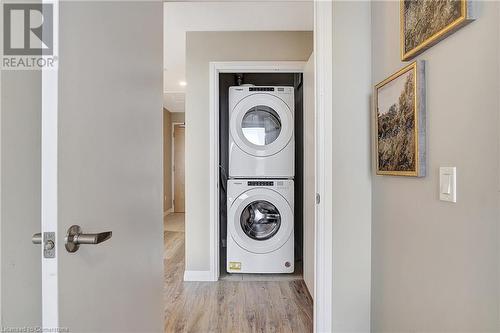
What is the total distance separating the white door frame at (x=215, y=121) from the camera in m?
2.66

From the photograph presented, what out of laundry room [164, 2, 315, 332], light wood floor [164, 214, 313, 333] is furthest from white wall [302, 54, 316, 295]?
light wood floor [164, 214, 313, 333]

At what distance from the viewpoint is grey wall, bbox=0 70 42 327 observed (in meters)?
0.77

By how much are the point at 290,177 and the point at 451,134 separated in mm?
1953

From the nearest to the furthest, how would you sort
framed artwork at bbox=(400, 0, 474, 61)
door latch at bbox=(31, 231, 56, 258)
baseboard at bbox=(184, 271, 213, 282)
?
door latch at bbox=(31, 231, 56, 258) < framed artwork at bbox=(400, 0, 474, 61) < baseboard at bbox=(184, 271, 213, 282)

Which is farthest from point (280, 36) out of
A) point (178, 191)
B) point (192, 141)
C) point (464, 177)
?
point (178, 191)

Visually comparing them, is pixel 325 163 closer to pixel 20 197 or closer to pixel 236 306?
pixel 20 197

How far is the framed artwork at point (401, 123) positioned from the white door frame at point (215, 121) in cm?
148

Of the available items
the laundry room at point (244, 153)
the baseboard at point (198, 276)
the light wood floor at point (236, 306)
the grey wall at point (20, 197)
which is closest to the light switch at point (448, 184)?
the grey wall at point (20, 197)

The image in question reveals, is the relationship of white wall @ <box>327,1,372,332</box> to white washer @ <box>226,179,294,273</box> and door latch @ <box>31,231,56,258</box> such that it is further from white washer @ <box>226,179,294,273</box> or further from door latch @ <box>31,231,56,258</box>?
white washer @ <box>226,179,294,273</box>

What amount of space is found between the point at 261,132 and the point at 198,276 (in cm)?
148

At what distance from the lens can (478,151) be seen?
79cm

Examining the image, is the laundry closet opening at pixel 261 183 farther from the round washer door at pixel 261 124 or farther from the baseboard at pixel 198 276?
the baseboard at pixel 198 276

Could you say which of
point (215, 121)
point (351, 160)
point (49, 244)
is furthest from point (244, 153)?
point (49, 244)

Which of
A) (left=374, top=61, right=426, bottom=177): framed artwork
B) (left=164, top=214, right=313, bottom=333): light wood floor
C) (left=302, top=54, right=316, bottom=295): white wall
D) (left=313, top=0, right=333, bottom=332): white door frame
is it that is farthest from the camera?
(left=302, top=54, right=316, bottom=295): white wall
